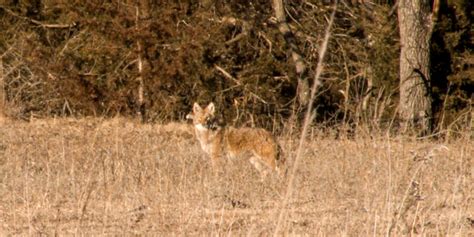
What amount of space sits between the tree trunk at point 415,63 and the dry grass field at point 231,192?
15.4 ft

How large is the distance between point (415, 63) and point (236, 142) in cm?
579

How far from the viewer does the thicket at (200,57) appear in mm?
21312

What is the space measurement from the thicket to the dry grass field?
28.4ft

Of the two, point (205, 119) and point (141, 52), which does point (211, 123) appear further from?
point (141, 52)

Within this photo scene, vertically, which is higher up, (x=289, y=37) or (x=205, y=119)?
(x=289, y=37)

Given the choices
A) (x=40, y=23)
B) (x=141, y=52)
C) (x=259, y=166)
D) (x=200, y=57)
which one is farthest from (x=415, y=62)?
(x=40, y=23)

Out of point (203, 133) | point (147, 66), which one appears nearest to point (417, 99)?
point (203, 133)

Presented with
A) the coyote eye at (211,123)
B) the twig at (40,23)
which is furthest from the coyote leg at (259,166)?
the twig at (40,23)

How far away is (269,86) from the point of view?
23.2 m

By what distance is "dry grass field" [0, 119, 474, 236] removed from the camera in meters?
6.92

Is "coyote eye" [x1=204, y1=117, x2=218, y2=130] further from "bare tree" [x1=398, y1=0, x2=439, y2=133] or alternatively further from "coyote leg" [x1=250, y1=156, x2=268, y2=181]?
"bare tree" [x1=398, y1=0, x2=439, y2=133]

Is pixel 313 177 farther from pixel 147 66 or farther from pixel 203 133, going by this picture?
pixel 147 66

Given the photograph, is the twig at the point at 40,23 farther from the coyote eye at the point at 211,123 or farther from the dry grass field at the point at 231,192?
the dry grass field at the point at 231,192

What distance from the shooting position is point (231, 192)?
28.4ft
